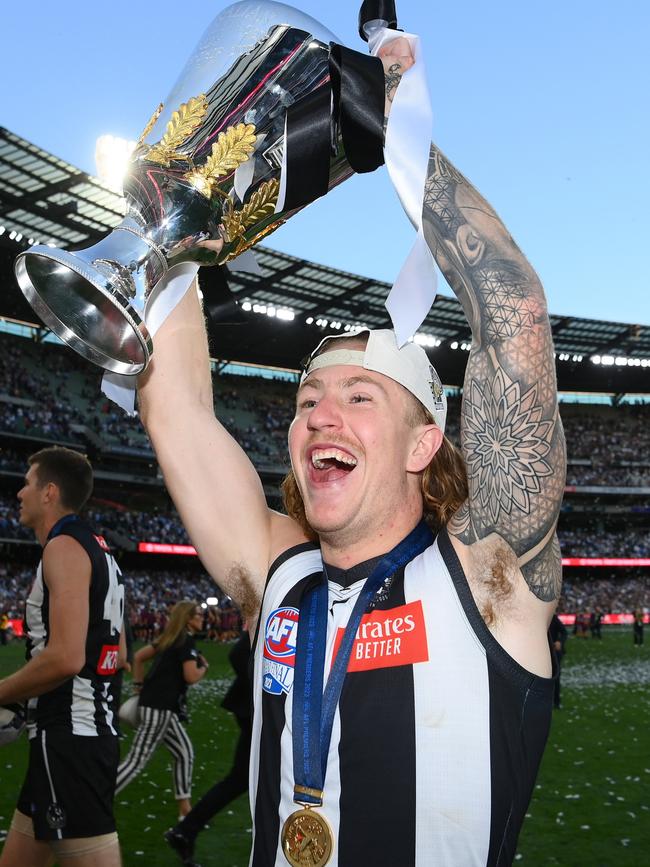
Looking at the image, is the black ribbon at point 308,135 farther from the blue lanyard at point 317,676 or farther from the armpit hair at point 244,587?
the armpit hair at point 244,587

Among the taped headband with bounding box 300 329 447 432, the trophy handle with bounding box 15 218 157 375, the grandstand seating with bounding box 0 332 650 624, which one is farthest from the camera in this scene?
the grandstand seating with bounding box 0 332 650 624

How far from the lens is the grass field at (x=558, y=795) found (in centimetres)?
577

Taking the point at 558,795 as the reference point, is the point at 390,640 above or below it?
above

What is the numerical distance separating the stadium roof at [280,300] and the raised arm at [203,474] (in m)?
19.9

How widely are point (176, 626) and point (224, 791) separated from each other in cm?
175

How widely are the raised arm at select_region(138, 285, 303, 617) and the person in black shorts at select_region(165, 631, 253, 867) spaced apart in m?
3.08

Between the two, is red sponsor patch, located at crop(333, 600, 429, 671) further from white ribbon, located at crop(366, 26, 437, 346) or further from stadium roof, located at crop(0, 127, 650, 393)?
stadium roof, located at crop(0, 127, 650, 393)

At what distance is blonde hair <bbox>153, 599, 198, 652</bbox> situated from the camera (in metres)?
6.99

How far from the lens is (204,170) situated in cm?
168

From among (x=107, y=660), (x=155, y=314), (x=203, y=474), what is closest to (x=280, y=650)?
(x=203, y=474)

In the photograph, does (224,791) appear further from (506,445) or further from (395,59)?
(395,59)

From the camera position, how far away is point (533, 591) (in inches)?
76.0

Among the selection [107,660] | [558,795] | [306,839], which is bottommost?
[558,795]

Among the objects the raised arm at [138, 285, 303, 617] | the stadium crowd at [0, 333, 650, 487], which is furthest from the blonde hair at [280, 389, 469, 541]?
the stadium crowd at [0, 333, 650, 487]
